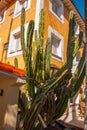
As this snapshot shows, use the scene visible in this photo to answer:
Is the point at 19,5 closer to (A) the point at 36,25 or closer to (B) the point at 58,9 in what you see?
(B) the point at 58,9

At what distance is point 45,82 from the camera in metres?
8.66

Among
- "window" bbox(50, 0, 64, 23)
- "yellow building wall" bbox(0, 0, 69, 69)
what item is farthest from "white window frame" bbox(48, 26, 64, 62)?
"window" bbox(50, 0, 64, 23)

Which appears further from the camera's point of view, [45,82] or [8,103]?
[45,82]

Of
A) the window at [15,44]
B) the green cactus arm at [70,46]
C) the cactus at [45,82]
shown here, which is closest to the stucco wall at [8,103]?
the cactus at [45,82]

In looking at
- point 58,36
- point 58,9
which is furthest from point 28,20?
point 58,9

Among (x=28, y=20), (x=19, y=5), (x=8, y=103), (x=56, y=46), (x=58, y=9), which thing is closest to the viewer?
(x=8, y=103)

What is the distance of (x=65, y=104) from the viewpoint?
28.8 ft

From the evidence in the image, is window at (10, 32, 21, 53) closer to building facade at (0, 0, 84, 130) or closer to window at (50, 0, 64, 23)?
building facade at (0, 0, 84, 130)

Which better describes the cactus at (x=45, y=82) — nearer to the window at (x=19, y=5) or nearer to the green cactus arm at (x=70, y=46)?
the green cactus arm at (x=70, y=46)

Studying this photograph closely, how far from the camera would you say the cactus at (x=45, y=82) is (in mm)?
8086

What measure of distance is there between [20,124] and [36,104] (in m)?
1.53

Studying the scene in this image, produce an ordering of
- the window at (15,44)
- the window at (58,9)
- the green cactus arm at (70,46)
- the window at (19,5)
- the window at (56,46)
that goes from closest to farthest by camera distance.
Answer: the green cactus arm at (70,46), the window at (15,44), the window at (56,46), the window at (19,5), the window at (58,9)

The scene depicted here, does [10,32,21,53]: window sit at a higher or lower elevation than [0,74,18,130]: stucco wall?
higher

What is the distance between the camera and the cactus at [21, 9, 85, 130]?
809cm
